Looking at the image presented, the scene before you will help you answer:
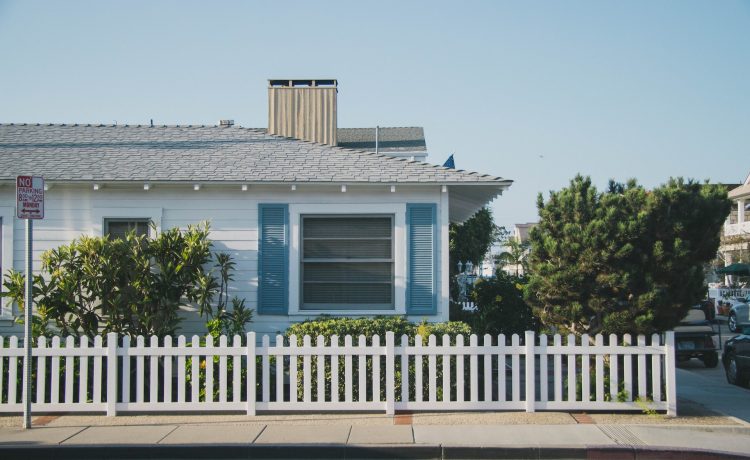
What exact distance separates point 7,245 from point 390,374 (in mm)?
6477

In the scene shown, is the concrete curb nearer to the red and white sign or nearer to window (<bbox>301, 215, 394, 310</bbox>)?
the red and white sign

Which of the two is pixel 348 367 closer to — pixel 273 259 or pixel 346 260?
pixel 346 260

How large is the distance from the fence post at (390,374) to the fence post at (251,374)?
1629 millimetres

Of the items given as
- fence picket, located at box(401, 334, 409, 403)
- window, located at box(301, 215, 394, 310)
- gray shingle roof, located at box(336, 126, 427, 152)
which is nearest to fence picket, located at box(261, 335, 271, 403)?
fence picket, located at box(401, 334, 409, 403)

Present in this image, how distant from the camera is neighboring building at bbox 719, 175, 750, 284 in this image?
4038 centimetres

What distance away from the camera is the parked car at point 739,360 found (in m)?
12.6

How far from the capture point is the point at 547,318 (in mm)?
9258

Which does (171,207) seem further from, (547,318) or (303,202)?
(547,318)

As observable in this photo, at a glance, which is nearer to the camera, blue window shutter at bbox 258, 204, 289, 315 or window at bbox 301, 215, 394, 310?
blue window shutter at bbox 258, 204, 289, 315

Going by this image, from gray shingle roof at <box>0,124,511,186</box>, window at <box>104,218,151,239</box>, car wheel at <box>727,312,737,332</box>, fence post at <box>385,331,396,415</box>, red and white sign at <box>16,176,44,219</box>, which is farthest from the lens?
car wheel at <box>727,312,737,332</box>

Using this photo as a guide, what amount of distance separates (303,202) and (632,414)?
552 cm

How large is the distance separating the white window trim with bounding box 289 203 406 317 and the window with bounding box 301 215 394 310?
145 mm

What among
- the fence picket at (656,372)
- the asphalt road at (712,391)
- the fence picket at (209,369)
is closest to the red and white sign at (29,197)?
the fence picket at (209,369)

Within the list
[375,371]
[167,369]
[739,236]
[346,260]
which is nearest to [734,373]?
[346,260]
